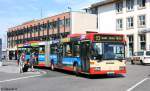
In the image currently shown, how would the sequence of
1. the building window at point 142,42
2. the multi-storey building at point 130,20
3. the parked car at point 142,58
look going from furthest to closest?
the building window at point 142,42 → the multi-storey building at point 130,20 → the parked car at point 142,58

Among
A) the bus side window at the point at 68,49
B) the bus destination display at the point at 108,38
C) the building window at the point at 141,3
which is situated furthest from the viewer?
the building window at the point at 141,3

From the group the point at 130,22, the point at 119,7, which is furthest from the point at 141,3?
the point at 119,7

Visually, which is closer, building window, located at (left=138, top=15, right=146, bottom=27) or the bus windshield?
the bus windshield

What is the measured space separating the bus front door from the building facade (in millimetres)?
43510

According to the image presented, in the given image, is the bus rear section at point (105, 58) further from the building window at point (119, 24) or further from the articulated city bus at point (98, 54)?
the building window at point (119, 24)

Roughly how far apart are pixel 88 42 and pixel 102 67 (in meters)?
1.69

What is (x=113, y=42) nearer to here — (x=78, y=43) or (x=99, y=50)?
(x=99, y=50)

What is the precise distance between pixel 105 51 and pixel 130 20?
42.9 metres

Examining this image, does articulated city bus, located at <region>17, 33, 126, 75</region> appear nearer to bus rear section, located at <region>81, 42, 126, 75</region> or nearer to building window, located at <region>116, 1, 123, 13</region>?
bus rear section, located at <region>81, 42, 126, 75</region>

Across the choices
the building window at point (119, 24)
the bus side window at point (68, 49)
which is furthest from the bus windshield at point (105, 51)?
the building window at point (119, 24)

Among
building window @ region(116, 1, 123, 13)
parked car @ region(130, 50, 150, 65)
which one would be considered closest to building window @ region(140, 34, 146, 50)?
building window @ region(116, 1, 123, 13)

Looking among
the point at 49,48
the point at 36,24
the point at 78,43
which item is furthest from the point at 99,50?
the point at 36,24

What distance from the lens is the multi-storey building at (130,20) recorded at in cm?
5886

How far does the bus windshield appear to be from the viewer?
20.8 meters
